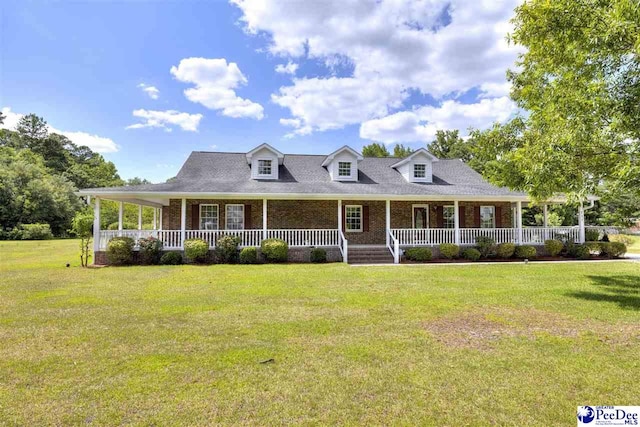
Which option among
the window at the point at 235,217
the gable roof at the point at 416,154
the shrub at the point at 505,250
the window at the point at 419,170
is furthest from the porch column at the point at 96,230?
the shrub at the point at 505,250

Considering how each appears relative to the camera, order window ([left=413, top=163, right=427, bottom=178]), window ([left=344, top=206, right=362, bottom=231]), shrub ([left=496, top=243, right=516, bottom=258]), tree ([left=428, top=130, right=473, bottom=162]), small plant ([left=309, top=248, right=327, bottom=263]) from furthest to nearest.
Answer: tree ([left=428, top=130, right=473, bottom=162]) → window ([left=413, top=163, right=427, bottom=178]) → window ([left=344, top=206, right=362, bottom=231]) → shrub ([left=496, top=243, right=516, bottom=258]) → small plant ([left=309, top=248, right=327, bottom=263])

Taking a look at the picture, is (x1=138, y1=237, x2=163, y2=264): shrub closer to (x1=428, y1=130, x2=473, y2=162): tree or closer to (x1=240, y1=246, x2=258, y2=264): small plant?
(x1=240, y1=246, x2=258, y2=264): small plant

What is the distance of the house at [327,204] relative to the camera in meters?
15.1

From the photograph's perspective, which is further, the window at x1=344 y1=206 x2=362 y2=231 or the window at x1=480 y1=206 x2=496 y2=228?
the window at x1=480 y1=206 x2=496 y2=228

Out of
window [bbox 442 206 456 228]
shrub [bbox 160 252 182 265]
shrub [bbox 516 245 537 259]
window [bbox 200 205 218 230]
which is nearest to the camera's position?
shrub [bbox 160 252 182 265]

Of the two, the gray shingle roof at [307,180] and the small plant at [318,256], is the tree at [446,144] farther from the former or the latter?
the small plant at [318,256]

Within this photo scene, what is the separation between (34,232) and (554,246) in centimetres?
4244

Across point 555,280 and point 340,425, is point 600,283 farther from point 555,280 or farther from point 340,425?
point 340,425

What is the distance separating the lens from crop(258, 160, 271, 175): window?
1777 centimetres

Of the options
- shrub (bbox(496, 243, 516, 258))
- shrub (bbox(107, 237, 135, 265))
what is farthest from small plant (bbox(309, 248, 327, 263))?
shrub (bbox(496, 243, 516, 258))

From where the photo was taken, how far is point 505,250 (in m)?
15.9

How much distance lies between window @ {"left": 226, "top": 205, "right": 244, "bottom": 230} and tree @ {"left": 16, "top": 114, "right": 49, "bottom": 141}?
68.3 metres

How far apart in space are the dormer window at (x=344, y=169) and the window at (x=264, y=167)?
3866 millimetres

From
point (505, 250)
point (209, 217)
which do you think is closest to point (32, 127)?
point (209, 217)
